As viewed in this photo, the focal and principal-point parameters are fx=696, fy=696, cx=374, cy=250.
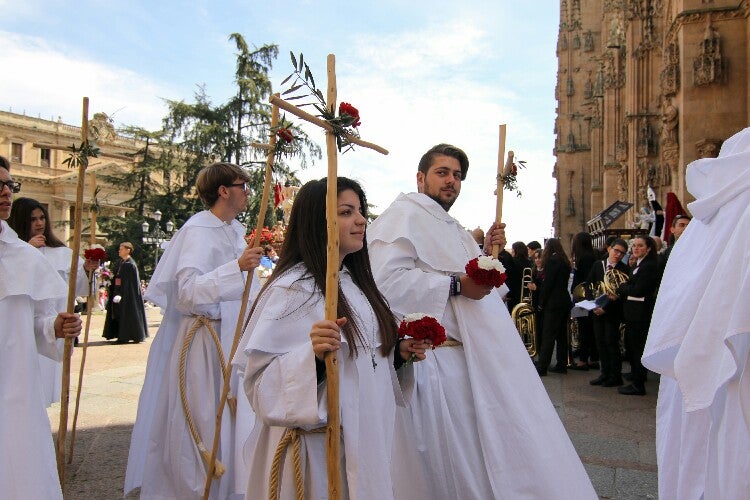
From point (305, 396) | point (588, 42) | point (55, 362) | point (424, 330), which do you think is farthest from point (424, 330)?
point (588, 42)

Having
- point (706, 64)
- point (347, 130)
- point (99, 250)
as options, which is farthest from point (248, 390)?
point (706, 64)

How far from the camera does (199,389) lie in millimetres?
4578

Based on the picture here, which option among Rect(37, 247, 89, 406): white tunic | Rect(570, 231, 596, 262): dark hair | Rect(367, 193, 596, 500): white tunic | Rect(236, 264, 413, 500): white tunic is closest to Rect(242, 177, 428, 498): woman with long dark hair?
Rect(236, 264, 413, 500): white tunic

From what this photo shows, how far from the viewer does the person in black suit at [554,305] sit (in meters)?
10.2

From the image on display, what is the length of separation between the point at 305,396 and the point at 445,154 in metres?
2.27

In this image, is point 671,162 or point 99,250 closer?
point 99,250

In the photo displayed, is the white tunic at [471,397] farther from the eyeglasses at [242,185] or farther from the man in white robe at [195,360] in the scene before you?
Answer: the eyeglasses at [242,185]

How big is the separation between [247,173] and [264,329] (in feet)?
8.16

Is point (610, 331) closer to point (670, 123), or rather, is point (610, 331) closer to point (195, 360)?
point (195, 360)

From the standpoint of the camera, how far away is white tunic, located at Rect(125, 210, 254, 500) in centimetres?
450

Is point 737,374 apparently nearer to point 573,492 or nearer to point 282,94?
point 573,492

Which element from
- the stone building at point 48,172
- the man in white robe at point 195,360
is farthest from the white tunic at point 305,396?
the stone building at point 48,172

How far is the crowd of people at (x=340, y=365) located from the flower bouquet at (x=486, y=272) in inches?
1.7

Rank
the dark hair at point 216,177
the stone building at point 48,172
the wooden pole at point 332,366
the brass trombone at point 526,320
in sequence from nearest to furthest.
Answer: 1. the wooden pole at point 332,366
2. the dark hair at point 216,177
3. the brass trombone at point 526,320
4. the stone building at point 48,172
